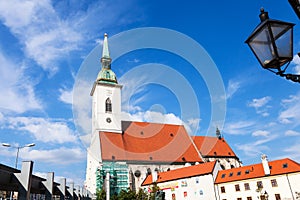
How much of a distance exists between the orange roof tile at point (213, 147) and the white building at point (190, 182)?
40.7 ft

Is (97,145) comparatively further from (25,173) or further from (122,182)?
(25,173)

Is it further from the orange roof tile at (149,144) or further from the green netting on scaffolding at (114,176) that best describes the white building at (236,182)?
the orange roof tile at (149,144)

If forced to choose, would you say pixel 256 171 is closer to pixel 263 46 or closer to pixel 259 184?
pixel 259 184

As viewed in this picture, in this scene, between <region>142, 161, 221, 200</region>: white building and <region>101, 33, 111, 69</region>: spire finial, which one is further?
<region>101, 33, 111, 69</region>: spire finial

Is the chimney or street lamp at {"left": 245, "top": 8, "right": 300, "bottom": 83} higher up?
the chimney

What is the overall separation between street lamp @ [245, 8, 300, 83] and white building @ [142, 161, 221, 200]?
1518 inches

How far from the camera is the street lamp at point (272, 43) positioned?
2.78 m

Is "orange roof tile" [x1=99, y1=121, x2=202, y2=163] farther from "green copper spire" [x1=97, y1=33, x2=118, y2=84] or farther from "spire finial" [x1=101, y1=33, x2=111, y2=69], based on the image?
"spire finial" [x1=101, y1=33, x2=111, y2=69]

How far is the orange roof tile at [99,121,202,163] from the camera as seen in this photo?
4616cm

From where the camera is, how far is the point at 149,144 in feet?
168

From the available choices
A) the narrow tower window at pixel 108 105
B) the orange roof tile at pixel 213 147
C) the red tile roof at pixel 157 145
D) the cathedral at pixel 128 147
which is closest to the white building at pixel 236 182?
the cathedral at pixel 128 147

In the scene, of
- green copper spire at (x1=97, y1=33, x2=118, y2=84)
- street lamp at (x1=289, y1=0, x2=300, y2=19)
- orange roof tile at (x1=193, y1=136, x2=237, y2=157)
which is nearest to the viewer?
street lamp at (x1=289, y1=0, x2=300, y2=19)

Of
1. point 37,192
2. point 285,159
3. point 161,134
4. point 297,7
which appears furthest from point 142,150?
point 297,7

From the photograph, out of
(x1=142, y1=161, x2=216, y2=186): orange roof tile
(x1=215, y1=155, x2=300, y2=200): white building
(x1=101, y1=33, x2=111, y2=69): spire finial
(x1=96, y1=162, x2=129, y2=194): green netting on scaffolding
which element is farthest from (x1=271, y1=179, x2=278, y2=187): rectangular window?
(x1=101, y1=33, x2=111, y2=69): spire finial
